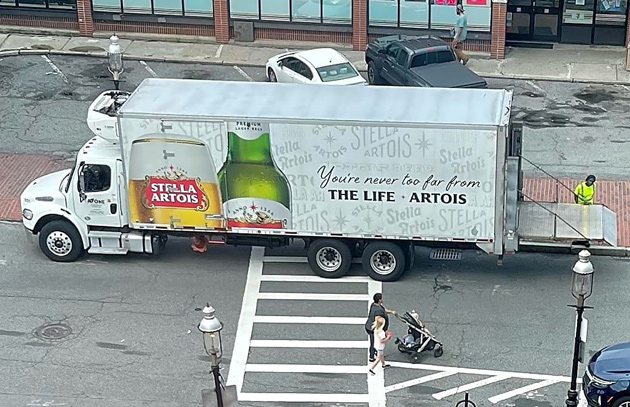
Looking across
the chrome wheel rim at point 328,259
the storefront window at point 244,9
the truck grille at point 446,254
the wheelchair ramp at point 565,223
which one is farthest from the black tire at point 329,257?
the storefront window at point 244,9

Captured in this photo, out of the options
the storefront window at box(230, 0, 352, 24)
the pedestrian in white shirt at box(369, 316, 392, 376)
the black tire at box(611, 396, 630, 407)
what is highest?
the storefront window at box(230, 0, 352, 24)

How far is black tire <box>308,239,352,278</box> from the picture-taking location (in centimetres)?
2427

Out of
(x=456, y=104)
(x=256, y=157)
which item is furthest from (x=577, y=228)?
(x=256, y=157)

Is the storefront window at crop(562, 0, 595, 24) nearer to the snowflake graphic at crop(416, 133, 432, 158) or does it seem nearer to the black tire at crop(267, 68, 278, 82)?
the black tire at crop(267, 68, 278, 82)

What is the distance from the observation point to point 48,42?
1524 inches

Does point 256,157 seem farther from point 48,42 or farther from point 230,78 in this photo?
point 48,42

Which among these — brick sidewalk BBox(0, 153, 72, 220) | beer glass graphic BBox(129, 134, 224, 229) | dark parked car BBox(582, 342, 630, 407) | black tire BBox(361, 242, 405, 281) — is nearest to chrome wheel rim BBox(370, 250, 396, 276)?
black tire BBox(361, 242, 405, 281)

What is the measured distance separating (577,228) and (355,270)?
4.68 m

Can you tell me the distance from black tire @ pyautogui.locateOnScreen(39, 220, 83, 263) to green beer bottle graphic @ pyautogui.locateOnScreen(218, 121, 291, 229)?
11.6 ft

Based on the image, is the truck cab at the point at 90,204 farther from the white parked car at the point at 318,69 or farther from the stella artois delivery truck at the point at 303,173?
the white parked car at the point at 318,69

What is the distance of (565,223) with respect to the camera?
24.2 m

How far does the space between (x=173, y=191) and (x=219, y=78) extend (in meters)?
12.3

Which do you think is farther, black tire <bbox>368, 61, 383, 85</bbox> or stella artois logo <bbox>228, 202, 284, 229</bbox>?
black tire <bbox>368, 61, 383, 85</bbox>

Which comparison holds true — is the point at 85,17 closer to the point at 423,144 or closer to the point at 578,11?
the point at 578,11
